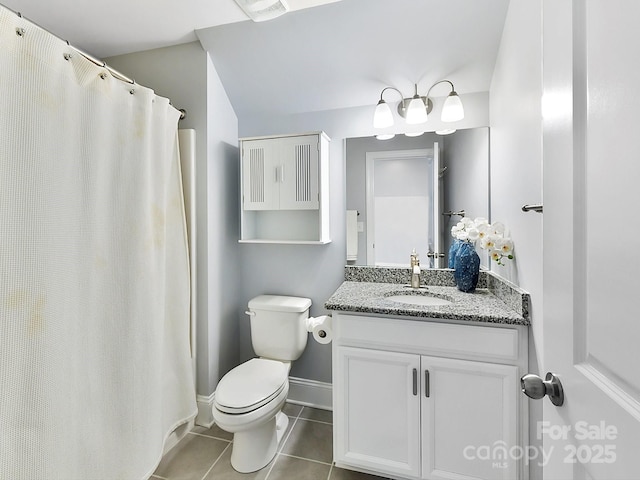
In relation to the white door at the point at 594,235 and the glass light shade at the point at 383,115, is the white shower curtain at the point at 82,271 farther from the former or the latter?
the white door at the point at 594,235

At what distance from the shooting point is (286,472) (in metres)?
1.50

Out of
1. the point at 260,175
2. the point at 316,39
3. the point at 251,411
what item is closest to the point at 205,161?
the point at 260,175

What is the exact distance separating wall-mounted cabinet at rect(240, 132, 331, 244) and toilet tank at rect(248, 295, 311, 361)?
0.41 m

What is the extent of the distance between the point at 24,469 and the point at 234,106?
204cm

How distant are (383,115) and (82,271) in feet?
5.55

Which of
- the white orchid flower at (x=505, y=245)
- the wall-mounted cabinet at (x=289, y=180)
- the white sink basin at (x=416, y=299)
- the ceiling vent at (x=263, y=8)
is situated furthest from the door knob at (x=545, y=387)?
the ceiling vent at (x=263, y=8)

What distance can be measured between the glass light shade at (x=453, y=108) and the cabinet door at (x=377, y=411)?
4.27ft

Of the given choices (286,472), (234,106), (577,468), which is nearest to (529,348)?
(577,468)

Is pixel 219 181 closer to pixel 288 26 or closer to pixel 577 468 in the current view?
pixel 288 26

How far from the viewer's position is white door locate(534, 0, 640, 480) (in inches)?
15.3

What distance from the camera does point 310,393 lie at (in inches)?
81.3

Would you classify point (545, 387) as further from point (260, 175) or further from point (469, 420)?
point (260, 175)

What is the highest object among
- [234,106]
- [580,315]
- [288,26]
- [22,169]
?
[288,26]

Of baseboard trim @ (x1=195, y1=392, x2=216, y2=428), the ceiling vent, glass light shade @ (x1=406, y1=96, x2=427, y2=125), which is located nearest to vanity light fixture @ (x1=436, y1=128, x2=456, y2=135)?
glass light shade @ (x1=406, y1=96, x2=427, y2=125)
